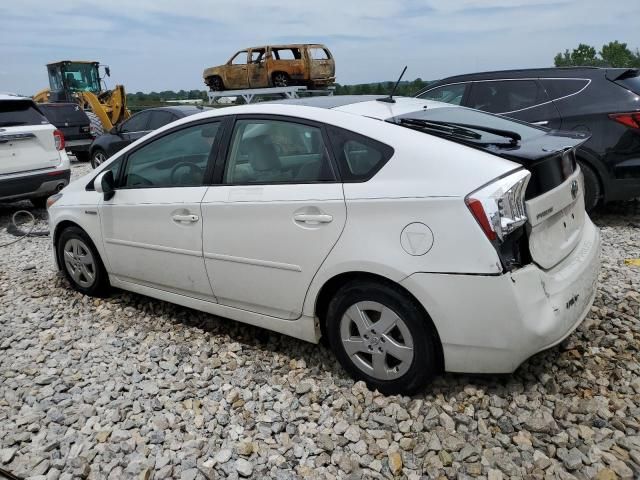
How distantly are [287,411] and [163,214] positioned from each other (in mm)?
1571

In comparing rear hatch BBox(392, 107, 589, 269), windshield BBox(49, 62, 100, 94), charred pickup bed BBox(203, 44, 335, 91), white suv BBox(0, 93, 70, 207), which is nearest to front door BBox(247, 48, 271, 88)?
charred pickup bed BBox(203, 44, 335, 91)

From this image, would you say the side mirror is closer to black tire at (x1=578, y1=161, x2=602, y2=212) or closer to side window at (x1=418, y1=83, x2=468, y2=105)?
side window at (x1=418, y1=83, x2=468, y2=105)

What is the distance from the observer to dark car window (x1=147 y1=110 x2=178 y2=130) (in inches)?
417

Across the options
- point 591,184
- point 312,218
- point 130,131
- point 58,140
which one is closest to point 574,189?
point 312,218

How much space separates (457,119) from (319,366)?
1.71 metres

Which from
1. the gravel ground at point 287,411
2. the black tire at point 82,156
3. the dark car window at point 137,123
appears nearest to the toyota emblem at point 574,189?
the gravel ground at point 287,411

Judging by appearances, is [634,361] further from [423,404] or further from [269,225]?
[269,225]

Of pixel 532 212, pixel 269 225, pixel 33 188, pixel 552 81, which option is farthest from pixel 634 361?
pixel 33 188

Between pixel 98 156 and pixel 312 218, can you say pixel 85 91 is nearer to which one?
pixel 98 156

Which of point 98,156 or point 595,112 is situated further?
point 98,156

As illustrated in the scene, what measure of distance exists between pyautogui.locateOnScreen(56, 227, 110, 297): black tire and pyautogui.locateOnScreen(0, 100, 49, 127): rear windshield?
3757mm

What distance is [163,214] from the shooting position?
140 inches

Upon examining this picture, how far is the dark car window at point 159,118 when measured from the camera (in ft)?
34.7

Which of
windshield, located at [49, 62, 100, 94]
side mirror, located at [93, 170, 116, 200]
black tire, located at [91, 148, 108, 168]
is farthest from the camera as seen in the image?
windshield, located at [49, 62, 100, 94]
